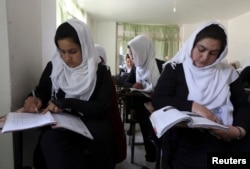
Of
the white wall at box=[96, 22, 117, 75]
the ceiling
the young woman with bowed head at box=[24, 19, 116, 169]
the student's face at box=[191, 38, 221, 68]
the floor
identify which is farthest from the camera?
the white wall at box=[96, 22, 117, 75]

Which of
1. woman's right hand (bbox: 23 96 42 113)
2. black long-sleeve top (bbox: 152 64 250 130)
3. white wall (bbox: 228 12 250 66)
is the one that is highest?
white wall (bbox: 228 12 250 66)

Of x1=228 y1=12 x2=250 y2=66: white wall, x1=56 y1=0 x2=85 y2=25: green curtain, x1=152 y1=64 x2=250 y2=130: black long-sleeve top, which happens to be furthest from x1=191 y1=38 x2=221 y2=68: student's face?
x1=228 y1=12 x2=250 y2=66: white wall

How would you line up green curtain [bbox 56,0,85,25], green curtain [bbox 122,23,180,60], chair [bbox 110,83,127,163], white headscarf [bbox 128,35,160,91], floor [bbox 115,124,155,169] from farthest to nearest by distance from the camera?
green curtain [bbox 122,23,180,60] → green curtain [bbox 56,0,85,25] → white headscarf [bbox 128,35,160,91] → floor [bbox 115,124,155,169] → chair [bbox 110,83,127,163]

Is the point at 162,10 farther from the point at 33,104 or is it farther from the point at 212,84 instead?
the point at 33,104

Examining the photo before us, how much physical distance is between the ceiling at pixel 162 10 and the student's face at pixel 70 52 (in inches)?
149

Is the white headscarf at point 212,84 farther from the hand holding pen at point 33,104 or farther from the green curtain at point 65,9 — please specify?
the green curtain at point 65,9

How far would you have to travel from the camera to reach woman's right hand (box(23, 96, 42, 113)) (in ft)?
3.58

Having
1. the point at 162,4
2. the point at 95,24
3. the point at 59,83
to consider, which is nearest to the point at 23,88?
the point at 59,83

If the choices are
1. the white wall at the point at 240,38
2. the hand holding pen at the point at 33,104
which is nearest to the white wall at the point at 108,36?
the white wall at the point at 240,38

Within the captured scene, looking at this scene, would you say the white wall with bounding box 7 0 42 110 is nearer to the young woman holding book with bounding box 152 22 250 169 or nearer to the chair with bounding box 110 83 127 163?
the chair with bounding box 110 83 127 163

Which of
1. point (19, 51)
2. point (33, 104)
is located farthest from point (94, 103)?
point (19, 51)

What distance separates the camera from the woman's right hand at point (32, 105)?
3.58ft

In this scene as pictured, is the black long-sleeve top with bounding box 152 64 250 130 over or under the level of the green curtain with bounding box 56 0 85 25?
under

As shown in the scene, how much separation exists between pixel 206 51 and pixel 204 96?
0.76 ft
